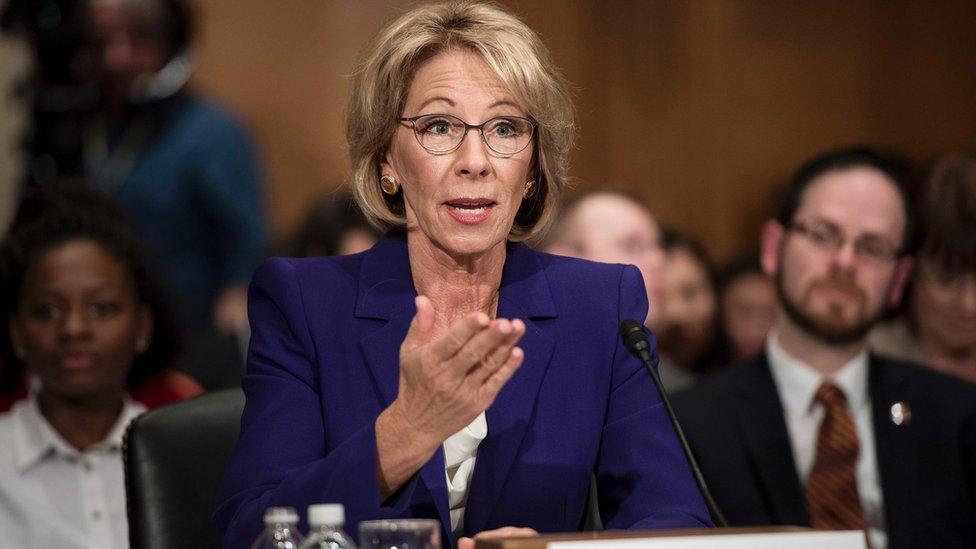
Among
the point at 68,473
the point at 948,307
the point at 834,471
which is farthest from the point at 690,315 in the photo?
the point at 68,473

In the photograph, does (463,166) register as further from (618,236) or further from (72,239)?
(618,236)

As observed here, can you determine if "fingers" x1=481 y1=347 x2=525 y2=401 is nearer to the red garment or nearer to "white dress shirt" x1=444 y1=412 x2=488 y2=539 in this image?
"white dress shirt" x1=444 y1=412 x2=488 y2=539

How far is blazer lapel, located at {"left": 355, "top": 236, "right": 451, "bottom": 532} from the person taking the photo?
→ 2.09 m

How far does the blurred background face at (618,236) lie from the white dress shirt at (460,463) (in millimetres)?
2352

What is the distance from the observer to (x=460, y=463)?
2.22m

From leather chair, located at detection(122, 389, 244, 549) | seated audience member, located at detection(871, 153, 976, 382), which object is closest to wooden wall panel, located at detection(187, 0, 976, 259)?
seated audience member, located at detection(871, 153, 976, 382)

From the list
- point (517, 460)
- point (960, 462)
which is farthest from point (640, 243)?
point (517, 460)

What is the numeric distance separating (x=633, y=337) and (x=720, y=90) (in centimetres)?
451

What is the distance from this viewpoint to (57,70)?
5098 millimetres

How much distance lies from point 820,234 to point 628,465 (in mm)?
1547

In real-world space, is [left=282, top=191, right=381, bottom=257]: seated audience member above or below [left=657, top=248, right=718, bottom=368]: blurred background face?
above

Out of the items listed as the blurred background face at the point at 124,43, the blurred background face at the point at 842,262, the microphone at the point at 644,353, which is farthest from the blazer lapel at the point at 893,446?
the blurred background face at the point at 124,43

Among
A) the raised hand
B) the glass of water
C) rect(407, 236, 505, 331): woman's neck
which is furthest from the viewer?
rect(407, 236, 505, 331): woman's neck

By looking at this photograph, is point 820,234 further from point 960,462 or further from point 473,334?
point 473,334
